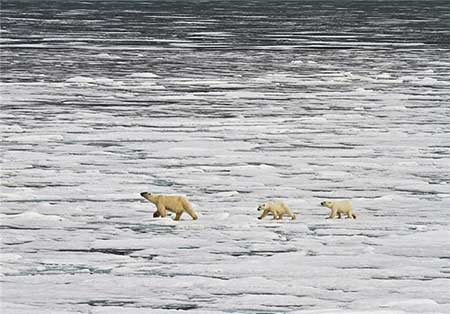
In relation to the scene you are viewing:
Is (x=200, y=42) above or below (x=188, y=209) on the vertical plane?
above

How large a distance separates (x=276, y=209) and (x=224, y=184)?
4.96 feet

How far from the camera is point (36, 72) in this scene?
67.9 feet

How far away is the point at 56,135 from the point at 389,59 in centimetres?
1281

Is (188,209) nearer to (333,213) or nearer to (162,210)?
(162,210)

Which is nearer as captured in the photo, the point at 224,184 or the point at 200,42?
the point at 224,184

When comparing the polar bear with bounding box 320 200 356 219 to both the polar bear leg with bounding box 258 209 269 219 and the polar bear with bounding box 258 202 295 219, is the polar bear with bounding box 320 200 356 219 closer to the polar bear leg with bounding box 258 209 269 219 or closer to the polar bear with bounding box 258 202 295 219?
the polar bear with bounding box 258 202 295 219

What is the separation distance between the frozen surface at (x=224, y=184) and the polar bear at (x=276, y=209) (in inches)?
2.8

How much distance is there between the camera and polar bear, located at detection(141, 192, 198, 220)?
26.9 feet

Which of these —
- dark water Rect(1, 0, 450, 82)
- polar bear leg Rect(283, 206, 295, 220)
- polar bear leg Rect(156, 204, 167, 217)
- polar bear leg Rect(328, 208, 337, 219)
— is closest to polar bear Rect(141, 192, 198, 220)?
polar bear leg Rect(156, 204, 167, 217)

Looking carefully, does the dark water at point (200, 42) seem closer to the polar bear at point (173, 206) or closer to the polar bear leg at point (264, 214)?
the polar bear at point (173, 206)

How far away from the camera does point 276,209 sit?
27.1 feet

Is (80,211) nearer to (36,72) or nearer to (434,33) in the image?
(36,72)

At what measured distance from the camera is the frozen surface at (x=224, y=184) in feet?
21.1

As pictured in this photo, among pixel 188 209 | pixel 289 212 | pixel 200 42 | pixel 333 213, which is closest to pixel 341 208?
pixel 333 213
